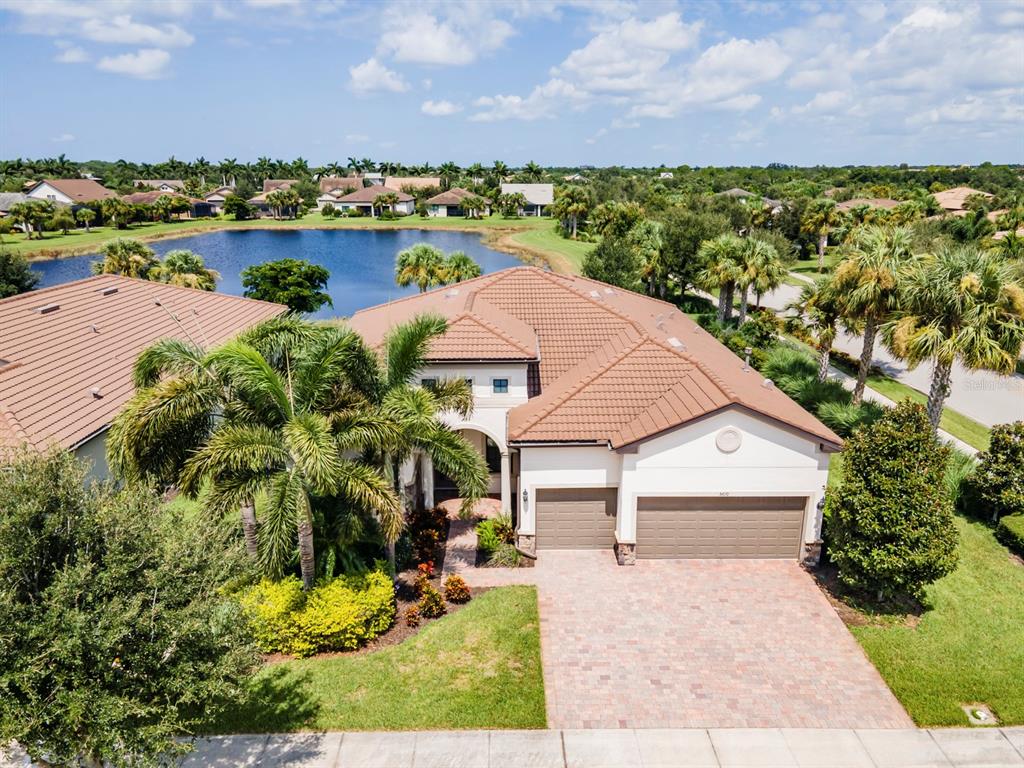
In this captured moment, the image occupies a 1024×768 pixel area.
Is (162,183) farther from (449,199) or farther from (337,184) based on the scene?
(449,199)

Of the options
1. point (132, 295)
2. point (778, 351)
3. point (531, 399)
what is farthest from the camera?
point (778, 351)

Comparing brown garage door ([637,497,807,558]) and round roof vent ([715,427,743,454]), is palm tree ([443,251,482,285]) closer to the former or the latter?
brown garage door ([637,497,807,558])

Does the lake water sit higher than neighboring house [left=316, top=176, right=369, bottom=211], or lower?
lower

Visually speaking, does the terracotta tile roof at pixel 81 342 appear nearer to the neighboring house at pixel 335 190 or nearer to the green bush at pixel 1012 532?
the green bush at pixel 1012 532

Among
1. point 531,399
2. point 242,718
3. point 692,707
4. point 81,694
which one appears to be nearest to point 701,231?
point 531,399

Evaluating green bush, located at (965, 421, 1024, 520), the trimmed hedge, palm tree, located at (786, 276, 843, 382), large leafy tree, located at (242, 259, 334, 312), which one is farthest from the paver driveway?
large leafy tree, located at (242, 259, 334, 312)

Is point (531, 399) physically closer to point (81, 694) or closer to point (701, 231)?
point (81, 694)

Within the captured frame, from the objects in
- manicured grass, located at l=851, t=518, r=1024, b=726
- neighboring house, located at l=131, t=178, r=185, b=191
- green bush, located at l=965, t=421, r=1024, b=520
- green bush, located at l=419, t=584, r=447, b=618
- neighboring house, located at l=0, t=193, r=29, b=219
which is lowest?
manicured grass, located at l=851, t=518, r=1024, b=726
